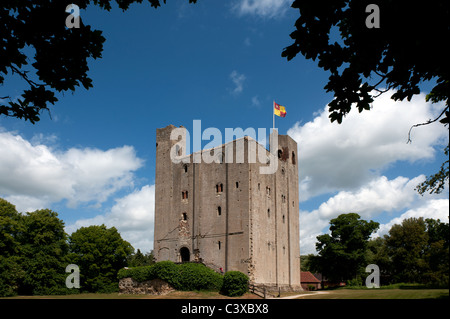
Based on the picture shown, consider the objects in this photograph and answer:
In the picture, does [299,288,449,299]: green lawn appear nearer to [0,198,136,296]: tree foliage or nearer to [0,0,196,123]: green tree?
[0,0,196,123]: green tree

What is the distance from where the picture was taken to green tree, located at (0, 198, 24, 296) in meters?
39.0

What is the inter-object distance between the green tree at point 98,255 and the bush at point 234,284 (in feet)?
61.2

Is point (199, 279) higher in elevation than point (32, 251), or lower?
lower

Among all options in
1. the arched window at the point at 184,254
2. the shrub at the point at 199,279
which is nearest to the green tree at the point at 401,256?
the shrub at the point at 199,279

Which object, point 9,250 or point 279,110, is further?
point 279,110

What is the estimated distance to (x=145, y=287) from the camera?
34000 mm

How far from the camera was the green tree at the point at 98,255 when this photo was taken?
44.6 meters

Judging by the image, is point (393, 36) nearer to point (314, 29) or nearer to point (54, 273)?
point (314, 29)

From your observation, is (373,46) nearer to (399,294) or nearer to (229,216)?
(399,294)

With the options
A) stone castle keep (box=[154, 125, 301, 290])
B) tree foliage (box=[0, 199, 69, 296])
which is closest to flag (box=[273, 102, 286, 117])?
stone castle keep (box=[154, 125, 301, 290])

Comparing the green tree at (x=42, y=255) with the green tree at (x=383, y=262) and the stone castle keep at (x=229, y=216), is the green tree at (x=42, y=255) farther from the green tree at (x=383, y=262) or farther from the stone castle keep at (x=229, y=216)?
the green tree at (x=383, y=262)

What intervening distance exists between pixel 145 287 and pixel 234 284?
28.1ft

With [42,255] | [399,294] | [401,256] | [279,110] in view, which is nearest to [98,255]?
[42,255]

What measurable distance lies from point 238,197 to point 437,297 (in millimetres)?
32289
